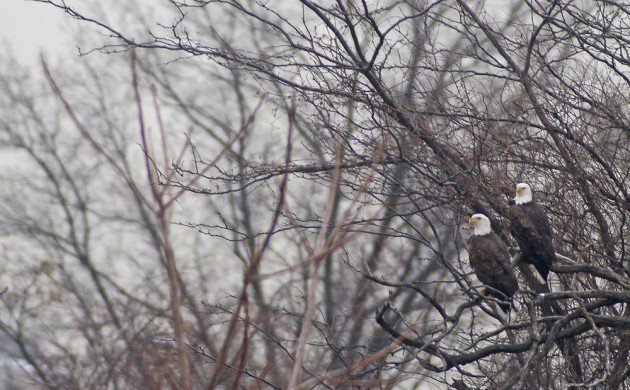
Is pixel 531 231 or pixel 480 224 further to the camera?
pixel 480 224

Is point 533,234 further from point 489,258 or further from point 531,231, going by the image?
point 489,258

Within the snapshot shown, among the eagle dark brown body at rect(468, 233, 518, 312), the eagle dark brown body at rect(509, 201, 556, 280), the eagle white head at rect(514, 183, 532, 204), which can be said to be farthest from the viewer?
the eagle white head at rect(514, 183, 532, 204)

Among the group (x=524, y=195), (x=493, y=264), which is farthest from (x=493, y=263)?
(x=524, y=195)

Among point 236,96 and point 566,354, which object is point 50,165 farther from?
point 566,354

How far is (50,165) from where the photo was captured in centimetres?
2427

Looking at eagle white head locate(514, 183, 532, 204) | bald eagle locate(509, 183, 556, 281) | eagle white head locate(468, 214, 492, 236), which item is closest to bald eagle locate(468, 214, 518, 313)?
eagle white head locate(468, 214, 492, 236)

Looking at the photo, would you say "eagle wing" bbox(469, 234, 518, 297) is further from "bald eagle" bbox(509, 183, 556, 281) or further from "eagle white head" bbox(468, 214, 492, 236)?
"bald eagle" bbox(509, 183, 556, 281)

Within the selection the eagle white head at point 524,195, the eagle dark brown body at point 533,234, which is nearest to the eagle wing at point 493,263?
the eagle dark brown body at point 533,234

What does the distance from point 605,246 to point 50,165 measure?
18.1 meters

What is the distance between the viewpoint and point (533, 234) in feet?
24.5

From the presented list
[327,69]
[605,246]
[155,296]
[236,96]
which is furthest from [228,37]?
[605,246]

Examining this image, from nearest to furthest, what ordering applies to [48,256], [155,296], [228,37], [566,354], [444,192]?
[566,354], [444,192], [155,296], [228,37], [48,256]

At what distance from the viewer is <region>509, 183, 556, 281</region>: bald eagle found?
7411mm

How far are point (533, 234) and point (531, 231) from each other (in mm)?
44
